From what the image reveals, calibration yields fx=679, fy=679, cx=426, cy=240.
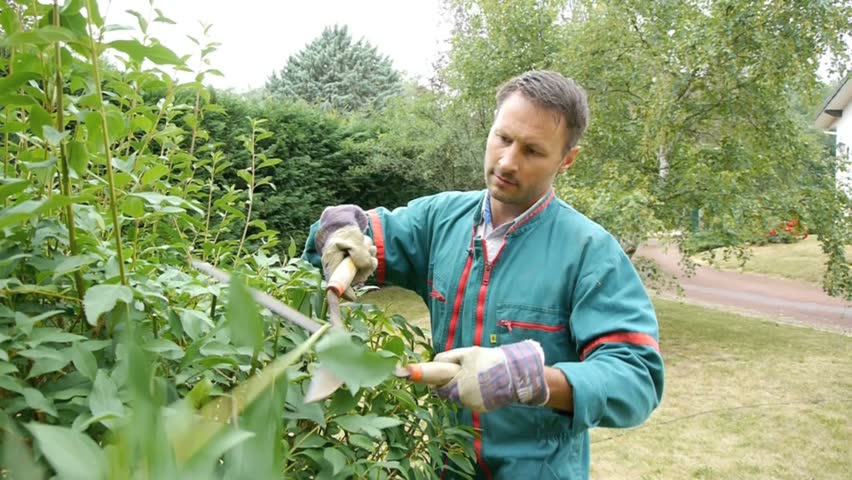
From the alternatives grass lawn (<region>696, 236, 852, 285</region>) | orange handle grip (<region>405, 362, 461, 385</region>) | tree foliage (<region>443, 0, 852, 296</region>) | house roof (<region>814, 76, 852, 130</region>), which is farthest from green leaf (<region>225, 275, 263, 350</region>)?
house roof (<region>814, 76, 852, 130</region>)

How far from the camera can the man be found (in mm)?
1323

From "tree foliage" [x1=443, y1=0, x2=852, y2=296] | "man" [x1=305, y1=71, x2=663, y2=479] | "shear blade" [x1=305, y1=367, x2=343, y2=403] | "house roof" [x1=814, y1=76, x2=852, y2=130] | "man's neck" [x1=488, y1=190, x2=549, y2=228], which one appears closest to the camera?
"shear blade" [x1=305, y1=367, x2=343, y2=403]

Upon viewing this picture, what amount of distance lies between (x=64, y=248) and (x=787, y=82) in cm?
857

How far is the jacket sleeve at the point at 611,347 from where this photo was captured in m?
1.33

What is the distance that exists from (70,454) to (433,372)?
866 millimetres

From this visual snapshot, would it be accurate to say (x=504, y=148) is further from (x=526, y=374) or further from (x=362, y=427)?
(x=362, y=427)

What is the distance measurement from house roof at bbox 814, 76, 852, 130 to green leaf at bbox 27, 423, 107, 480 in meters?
24.0

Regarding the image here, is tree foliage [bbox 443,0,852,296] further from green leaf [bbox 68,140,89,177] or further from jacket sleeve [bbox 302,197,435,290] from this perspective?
green leaf [bbox 68,140,89,177]

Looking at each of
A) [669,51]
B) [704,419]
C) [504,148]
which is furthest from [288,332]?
[669,51]

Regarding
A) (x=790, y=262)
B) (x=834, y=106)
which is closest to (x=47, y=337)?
(x=790, y=262)

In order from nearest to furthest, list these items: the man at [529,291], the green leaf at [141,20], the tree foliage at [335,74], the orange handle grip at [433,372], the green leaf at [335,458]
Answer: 1. the green leaf at [335,458]
2. the green leaf at [141,20]
3. the orange handle grip at [433,372]
4. the man at [529,291]
5. the tree foliage at [335,74]

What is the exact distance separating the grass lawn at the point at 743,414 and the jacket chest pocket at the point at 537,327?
3.55 meters

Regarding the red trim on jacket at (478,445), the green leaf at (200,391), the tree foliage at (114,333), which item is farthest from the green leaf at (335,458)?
the red trim on jacket at (478,445)

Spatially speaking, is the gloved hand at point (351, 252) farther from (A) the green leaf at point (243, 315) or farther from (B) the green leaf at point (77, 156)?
(A) the green leaf at point (243, 315)
